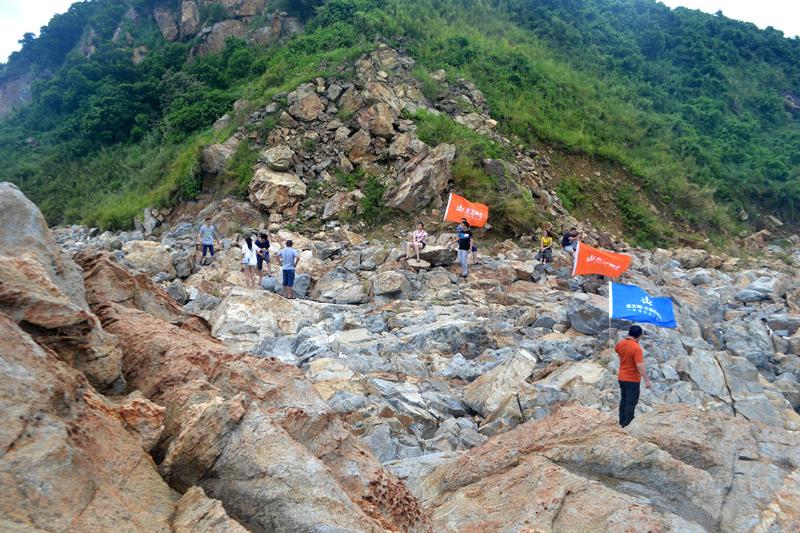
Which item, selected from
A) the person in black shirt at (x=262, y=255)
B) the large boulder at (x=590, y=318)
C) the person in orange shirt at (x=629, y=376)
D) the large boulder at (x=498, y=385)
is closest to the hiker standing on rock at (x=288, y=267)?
the person in black shirt at (x=262, y=255)

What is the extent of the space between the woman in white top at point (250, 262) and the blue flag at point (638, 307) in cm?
737

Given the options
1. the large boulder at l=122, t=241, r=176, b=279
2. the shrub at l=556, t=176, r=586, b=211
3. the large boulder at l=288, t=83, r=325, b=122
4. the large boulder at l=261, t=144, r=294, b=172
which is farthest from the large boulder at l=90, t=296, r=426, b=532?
the shrub at l=556, t=176, r=586, b=211

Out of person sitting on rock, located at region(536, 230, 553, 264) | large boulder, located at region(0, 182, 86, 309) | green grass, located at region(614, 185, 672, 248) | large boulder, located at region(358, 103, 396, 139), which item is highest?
large boulder, located at region(0, 182, 86, 309)

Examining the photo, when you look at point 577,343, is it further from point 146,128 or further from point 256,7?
point 256,7

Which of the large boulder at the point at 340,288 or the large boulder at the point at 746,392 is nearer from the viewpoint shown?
the large boulder at the point at 746,392

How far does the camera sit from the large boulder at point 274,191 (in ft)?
60.3

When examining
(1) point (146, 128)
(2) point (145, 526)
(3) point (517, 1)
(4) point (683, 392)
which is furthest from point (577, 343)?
(3) point (517, 1)

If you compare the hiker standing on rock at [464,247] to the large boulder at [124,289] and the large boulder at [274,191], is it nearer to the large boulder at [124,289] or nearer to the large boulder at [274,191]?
the large boulder at [274,191]

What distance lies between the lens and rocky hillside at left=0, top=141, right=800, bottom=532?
2691 millimetres

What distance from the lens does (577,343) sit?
8.85m

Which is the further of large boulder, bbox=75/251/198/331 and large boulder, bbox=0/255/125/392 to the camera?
large boulder, bbox=75/251/198/331

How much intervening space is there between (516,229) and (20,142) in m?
32.0

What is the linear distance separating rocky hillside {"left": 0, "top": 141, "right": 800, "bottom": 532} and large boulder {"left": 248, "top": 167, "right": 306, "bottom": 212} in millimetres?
8553

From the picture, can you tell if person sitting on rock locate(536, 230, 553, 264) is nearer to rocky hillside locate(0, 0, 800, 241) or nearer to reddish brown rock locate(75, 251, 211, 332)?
rocky hillside locate(0, 0, 800, 241)
